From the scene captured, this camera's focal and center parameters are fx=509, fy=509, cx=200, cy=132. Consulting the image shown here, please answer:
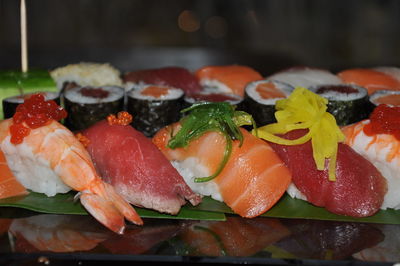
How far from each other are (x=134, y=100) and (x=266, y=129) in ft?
2.99

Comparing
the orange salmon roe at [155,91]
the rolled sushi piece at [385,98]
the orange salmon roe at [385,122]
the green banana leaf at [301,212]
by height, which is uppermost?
the orange salmon roe at [385,122]

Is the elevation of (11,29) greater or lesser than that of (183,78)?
lesser

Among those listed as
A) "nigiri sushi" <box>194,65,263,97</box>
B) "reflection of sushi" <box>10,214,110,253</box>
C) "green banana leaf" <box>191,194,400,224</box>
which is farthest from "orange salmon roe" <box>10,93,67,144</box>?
"nigiri sushi" <box>194,65,263,97</box>

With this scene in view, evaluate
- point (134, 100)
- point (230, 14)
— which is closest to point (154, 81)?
point (134, 100)

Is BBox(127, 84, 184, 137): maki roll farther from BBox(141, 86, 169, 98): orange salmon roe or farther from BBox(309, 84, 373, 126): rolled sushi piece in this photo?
BBox(309, 84, 373, 126): rolled sushi piece

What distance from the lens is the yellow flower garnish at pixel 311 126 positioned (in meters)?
2.58

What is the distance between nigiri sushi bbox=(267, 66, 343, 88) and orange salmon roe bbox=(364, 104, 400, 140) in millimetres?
995

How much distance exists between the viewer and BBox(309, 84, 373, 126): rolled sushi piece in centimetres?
317

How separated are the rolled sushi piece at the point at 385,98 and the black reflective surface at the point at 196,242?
0.98 metres

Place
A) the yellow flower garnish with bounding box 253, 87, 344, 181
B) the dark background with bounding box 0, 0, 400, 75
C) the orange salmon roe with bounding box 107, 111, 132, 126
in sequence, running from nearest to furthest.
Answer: the yellow flower garnish with bounding box 253, 87, 344, 181, the orange salmon roe with bounding box 107, 111, 132, 126, the dark background with bounding box 0, 0, 400, 75

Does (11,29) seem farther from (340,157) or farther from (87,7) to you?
(340,157)

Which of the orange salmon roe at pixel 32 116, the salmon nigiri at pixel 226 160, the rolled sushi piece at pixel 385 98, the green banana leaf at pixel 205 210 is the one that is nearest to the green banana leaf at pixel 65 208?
the green banana leaf at pixel 205 210

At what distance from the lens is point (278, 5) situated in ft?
21.4

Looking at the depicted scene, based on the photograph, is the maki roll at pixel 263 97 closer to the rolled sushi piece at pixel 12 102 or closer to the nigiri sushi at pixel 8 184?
the rolled sushi piece at pixel 12 102
